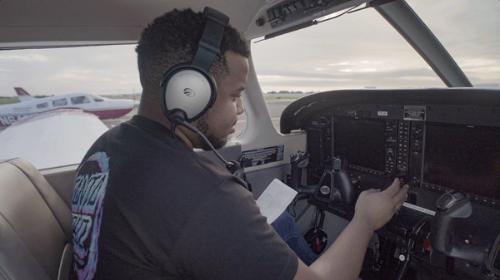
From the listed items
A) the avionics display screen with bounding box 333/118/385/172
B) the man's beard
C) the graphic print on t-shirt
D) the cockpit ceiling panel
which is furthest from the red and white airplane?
the man's beard

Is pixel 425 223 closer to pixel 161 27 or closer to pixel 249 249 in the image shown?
pixel 249 249

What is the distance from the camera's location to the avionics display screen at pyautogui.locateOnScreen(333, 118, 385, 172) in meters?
1.81

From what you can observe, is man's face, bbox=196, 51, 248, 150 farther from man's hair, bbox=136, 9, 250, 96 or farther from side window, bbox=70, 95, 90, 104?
side window, bbox=70, 95, 90, 104

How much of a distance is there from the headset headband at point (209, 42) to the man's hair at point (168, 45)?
0.10 feet

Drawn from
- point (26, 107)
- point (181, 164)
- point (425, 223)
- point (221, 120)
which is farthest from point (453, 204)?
point (26, 107)

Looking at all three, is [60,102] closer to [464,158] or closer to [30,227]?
[30,227]

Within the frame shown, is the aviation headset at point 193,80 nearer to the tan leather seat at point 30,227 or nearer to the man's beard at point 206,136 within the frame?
the man's beard at point 206,136

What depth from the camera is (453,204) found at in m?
1.34

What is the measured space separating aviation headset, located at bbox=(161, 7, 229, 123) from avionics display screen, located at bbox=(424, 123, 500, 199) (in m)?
1.23

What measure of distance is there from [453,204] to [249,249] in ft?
3.58

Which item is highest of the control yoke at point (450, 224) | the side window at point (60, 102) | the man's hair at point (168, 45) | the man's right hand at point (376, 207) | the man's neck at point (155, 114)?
the man's hair at point (168, 45)

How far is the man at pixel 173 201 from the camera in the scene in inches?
25.0

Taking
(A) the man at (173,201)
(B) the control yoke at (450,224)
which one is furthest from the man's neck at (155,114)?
(B) the control yoke at (450,224)

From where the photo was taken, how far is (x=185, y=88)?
2.55ft
